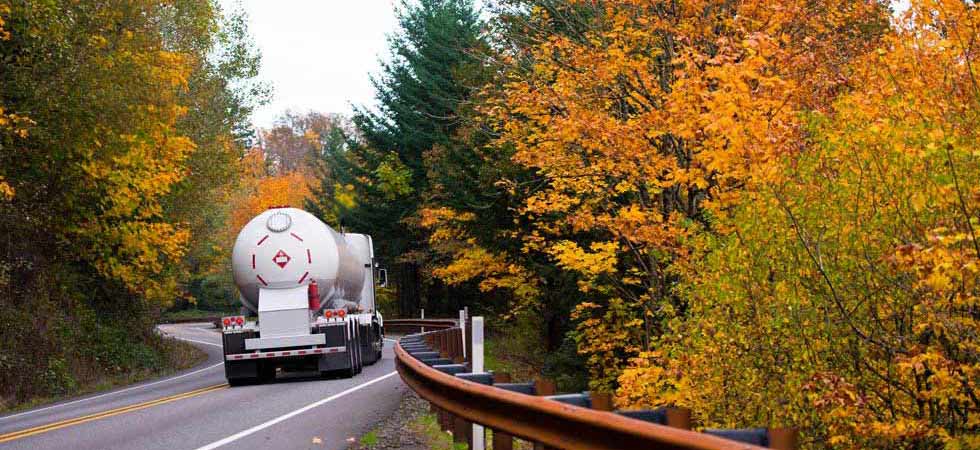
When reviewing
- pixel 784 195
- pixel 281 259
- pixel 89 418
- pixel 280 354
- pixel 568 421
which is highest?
pixel 281 259

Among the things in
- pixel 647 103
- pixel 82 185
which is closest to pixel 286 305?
pixel 647 103

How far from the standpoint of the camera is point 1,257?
940 inches

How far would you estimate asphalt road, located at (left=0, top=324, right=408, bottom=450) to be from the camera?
11.4 m

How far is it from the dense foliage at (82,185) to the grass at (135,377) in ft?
1.07

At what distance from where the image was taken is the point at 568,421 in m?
5.17

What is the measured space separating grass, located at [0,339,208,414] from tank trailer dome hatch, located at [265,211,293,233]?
5.29 m

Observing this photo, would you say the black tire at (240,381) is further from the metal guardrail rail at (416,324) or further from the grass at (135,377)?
the metal guardrail rail at (416,324)

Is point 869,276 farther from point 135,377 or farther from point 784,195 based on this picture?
point 135,377

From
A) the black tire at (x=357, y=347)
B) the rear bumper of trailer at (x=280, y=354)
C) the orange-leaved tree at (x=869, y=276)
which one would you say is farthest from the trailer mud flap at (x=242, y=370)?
the orange-leaved tree at (x=869, y=276)

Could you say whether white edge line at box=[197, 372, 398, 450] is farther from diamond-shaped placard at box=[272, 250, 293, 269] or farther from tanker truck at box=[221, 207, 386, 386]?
diamond-shaped placard at box=[272, 250, 293, 269]

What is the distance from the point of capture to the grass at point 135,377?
842 inches

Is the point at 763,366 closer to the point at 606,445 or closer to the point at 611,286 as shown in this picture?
the point at 606,445

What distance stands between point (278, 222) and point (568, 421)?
55.5 feet

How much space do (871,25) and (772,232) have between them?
13.2 meters
